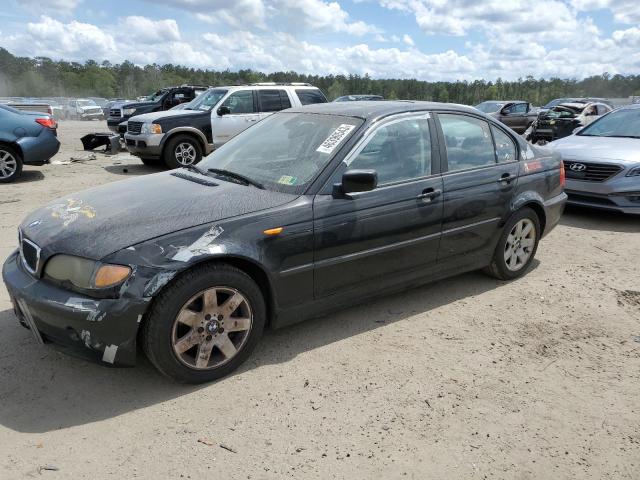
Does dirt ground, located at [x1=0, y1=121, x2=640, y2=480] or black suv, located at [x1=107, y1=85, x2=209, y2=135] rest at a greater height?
black suv, located at [x1=107, y1=85, x2=209, y2=135]

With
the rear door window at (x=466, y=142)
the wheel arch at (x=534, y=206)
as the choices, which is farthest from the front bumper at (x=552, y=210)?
the rear door window at (x=466, y=142)

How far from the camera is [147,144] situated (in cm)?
1094

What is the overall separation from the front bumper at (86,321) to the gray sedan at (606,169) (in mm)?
6524

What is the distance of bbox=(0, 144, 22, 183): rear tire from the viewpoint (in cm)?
945

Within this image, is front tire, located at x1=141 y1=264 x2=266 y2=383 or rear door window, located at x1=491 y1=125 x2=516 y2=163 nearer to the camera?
front tire, located at x1=141 y1=264 x2=266 y2=383

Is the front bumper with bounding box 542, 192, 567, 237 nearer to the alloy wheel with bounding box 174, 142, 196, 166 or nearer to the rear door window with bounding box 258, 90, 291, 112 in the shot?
the rear door window with bounding box 258, 90, 291, 112

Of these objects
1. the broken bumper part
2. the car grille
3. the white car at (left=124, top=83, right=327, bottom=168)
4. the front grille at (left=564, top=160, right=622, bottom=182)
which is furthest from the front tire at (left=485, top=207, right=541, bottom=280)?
the broken bumper part

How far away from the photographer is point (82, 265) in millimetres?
2902

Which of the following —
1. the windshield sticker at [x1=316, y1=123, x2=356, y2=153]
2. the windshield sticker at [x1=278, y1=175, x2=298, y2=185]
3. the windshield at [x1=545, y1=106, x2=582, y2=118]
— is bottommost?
the windshield at [x1=545, y1=106, x2=582, y2=118]

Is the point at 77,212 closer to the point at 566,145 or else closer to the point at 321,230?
the point at 321,230

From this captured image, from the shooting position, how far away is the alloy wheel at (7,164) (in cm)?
948

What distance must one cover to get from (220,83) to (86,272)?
52.2 m

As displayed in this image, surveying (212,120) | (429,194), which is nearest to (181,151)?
(212,120)

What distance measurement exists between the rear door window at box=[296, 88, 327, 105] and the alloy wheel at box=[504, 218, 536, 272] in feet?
23.9
